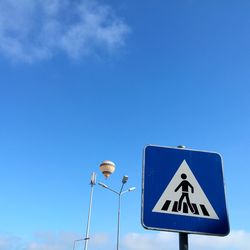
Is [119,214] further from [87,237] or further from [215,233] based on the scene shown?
[215,233]

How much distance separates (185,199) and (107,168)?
15.4 metres

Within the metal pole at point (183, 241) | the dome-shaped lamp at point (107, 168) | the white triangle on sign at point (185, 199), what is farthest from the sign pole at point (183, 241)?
the dome-shaped lamp at point (107, 168)

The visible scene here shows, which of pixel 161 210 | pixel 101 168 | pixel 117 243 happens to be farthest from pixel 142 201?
pixel 117 243

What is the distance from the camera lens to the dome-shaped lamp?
1792 centimetres

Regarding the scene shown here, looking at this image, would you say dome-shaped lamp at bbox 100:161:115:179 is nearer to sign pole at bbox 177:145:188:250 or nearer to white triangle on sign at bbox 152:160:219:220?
white triangle on sign at bbox 152:160:219:220

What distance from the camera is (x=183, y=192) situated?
2.74m

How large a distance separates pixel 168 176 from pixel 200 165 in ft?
1.03

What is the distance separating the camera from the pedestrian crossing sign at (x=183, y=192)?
260 cm

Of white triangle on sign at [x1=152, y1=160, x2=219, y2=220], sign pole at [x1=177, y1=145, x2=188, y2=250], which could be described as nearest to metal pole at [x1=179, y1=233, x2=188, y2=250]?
sign pole at [x1=177, y1=145, x2=188, y2=250]

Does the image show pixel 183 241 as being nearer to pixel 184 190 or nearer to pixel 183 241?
pixel 183 241

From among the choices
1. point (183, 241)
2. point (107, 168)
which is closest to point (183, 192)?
point (183, 241)

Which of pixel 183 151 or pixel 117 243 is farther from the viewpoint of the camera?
pixel 117 243

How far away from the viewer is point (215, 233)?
2.57 metres

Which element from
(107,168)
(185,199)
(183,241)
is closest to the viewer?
(183,241)
